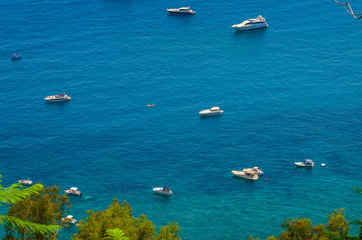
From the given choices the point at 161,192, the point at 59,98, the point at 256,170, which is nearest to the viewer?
the point at 161,192

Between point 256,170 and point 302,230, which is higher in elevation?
point 302,230

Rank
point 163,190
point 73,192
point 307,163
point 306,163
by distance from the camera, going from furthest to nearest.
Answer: point 306,163 < point 307,163 < point 73,192 < point 163,190

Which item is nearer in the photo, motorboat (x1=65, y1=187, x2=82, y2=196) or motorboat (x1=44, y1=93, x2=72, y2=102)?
motorboat (x1=65, y1=187, x2=82, y2=196)

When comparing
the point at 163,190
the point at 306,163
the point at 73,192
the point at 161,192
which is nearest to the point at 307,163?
the point at 306,163

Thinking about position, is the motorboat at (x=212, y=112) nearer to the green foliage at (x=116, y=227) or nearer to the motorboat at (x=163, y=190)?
the motorboat at (x=163, y=190)

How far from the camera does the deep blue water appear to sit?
121 metres

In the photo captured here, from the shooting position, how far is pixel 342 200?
4742 inches

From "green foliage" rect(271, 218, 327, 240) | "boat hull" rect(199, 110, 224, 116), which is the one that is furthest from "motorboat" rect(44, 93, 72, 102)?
"green foliage" rect(271, 218, 327, 240)

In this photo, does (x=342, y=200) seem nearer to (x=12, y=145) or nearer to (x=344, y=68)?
(x=344, y=68)

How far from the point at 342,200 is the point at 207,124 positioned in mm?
47550

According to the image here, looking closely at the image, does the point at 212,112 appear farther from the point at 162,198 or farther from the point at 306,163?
the point at 162,198

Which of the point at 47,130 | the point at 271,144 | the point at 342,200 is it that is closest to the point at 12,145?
the point at 47,130

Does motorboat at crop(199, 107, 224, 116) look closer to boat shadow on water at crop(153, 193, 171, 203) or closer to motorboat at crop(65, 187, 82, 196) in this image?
boat shadow on water at crop(153, 193, 171, 203)

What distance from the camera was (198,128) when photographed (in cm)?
15112
